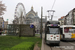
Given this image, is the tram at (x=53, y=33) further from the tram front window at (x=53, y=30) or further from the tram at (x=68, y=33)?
the tram at (x=68, y=33)

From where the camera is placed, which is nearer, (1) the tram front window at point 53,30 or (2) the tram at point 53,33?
(2) the tram at point 53,33

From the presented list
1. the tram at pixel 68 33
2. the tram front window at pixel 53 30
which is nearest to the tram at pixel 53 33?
the tram front window at pixel 53 30

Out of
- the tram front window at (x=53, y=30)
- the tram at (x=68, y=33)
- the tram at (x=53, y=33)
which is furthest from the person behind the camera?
the tram at (x=68, y=33)

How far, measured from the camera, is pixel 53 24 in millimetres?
15516

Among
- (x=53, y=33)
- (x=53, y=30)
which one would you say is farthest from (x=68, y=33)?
(x=53, y=33)

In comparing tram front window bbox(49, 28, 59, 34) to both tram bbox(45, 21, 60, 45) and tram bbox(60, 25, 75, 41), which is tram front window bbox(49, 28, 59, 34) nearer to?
tram bbox(45, 21, 60, 45)

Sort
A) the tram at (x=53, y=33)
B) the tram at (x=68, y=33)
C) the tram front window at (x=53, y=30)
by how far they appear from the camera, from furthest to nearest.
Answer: the tram at (x=68, y=33) < the tram front window at (x=53, y=30) < the tram at (x=53, y=33)

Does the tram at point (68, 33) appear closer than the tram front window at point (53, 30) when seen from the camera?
No

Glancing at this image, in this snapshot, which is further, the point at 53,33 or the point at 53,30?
the point at 53,30

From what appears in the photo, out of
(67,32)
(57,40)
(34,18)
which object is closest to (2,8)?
(57,40)

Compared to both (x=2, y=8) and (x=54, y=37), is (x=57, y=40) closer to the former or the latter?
(x=54, y=37)

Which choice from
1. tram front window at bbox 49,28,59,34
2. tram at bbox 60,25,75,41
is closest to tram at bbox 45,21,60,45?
tram front window at bbox 49,28,59,34

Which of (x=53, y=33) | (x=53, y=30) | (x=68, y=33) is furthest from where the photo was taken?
(x=68, y=33)

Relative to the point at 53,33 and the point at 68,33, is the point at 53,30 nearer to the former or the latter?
the point at 53,33
